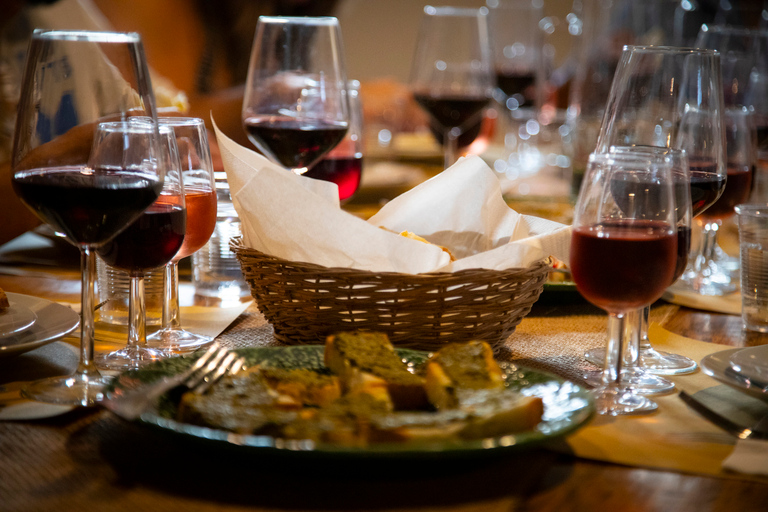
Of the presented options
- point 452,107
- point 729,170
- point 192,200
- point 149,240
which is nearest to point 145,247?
point 149,240

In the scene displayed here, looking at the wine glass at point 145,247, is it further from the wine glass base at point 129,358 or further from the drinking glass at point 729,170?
the drinking glass at point 729,170

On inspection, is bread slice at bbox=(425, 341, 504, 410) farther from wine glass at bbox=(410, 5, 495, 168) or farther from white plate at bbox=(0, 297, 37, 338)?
wine glass at bbox=(410, 5, 495, 168)

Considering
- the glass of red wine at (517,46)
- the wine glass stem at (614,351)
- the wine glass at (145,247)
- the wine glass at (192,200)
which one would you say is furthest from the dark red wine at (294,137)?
the glass of red wine at (517,46)

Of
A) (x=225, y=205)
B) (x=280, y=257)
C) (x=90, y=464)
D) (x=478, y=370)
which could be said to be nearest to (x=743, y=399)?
(x=478, y=370)

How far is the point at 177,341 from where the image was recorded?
3.20 ft

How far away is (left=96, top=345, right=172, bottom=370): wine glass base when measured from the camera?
0.87 metres

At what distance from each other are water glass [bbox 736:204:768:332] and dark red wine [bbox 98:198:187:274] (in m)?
0.78

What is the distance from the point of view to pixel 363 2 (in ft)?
19.5

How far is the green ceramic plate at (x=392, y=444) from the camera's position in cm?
58

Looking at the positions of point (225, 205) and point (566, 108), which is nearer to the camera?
point (225, 205)

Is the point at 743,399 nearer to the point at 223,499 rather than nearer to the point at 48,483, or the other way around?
the point at 223,499

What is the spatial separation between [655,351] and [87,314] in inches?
26.8

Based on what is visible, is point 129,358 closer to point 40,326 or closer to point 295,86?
point 40,326

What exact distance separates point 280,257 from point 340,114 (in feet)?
1.80
